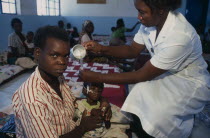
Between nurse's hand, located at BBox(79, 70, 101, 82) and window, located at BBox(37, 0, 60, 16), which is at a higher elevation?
window, located at BBox(37, 0, 60, 16)

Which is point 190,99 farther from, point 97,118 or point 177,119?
point 97,118

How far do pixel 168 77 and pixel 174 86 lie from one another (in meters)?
0.08

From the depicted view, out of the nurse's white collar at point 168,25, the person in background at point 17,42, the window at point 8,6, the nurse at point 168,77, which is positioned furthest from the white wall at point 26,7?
the nurse's white collar at point 168,25

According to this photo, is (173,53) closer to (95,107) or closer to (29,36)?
(95,107)

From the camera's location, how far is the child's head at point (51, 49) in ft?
3.10

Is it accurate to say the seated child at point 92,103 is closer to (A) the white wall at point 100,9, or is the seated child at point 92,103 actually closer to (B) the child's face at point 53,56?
(B) the child's face at point 53,56

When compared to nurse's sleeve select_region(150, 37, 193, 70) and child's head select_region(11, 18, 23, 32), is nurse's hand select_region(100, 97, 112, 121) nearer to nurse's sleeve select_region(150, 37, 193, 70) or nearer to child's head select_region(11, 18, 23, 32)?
nurse's sleeve select_region(150, 37, 193, 70)

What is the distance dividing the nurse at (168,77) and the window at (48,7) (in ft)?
20.5

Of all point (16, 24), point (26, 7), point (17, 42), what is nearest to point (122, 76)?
point (17, 42)

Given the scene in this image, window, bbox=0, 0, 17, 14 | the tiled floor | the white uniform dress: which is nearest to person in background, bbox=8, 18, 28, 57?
the tiled floor

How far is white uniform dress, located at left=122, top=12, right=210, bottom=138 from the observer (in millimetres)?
1132

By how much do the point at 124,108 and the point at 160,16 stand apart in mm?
648

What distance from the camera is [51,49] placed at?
3.09 feet

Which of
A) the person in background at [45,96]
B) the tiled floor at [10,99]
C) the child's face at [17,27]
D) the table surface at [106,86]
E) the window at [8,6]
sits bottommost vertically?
the tiled floor at [10,99]
